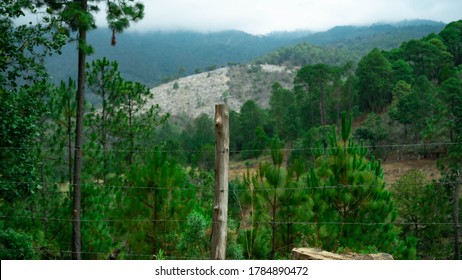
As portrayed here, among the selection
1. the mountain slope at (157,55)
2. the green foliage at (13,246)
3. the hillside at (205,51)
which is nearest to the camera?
the green foliage at (13,246)

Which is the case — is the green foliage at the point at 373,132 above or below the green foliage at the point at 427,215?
above

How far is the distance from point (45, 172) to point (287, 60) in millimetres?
77783

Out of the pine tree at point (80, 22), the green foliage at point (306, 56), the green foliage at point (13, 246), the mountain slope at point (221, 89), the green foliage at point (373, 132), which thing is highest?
the green foliage at point (306, 56)

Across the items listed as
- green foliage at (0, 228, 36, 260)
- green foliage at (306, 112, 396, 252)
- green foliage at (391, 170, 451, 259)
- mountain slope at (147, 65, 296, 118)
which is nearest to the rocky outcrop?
green foliage at (306, 112, 396, 252)

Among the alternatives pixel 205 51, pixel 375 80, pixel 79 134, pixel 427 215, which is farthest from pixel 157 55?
pixel 79 134

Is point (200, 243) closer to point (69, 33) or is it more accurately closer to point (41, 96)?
point (69, 33)

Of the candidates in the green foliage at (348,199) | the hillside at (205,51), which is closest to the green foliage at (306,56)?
the hillside at (205,51)

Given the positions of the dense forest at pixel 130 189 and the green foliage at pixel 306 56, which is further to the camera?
the green foliage at pixel 306 56

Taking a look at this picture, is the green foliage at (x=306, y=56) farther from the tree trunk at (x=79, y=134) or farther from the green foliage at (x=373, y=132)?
the tree trunk at (x=79, y=134)

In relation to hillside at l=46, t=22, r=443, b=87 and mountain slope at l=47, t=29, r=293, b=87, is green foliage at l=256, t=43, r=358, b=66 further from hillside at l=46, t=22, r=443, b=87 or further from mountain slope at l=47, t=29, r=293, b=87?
mountain slope at l=47, t=29, r=293, b=87

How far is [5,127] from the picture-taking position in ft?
22.3

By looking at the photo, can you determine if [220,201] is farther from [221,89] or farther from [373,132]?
[221,89]

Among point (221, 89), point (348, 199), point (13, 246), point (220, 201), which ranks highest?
point (221, 89)

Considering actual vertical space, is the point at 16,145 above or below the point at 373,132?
above
